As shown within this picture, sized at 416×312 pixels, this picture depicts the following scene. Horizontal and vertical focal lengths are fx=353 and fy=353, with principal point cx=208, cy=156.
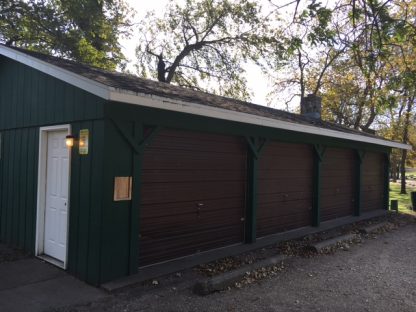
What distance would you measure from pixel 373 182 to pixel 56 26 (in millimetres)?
15524

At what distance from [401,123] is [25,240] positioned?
2132 cm

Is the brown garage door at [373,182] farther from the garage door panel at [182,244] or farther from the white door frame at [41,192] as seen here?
the white door frame at [41,192]

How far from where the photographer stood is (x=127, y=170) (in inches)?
193

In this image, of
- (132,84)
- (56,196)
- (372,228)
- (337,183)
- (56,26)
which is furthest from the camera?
(56,26)

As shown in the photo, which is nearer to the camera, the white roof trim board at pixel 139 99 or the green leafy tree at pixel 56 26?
the white roof trim board at pixel 139 99

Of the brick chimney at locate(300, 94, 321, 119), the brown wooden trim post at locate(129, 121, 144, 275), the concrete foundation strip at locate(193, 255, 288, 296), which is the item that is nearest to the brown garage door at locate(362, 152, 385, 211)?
the brick chimney at locate(300, 94, 321, 119)

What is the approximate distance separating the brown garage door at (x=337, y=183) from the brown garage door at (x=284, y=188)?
839mm

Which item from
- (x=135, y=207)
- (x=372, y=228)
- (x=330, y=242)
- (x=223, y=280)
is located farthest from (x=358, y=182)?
(x=135, y=207)

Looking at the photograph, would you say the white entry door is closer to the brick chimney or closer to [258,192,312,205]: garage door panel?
[258,192,312,205]: garage door panel

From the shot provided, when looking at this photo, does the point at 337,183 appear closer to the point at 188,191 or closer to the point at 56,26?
the point at 188,191

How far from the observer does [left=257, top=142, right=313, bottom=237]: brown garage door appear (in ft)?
24.8

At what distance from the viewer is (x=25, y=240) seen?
20.2ft

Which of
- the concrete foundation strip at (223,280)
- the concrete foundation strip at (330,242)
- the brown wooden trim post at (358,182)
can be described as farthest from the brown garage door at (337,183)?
the concrete foundation strip at (223,280)

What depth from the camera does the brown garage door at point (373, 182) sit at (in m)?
11.7
